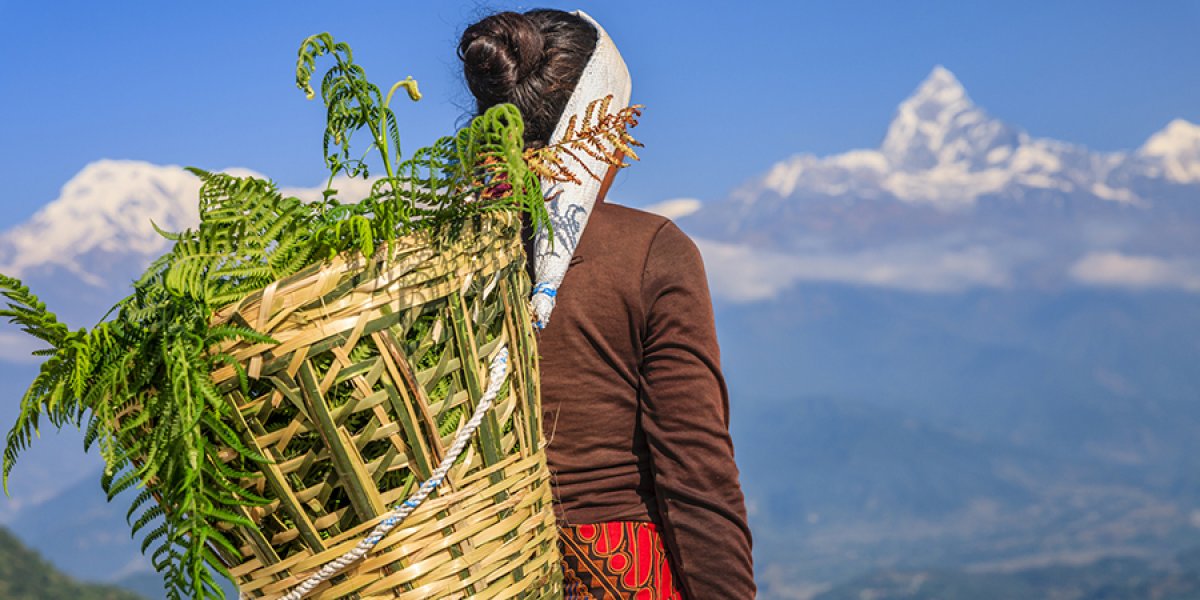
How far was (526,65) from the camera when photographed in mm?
1538

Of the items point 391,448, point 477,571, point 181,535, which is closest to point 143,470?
point 181,535

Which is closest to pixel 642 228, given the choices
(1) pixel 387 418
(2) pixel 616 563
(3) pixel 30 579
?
(2) pixel 616 563

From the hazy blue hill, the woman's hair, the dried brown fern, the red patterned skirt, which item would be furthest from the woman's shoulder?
the hazy blue hill

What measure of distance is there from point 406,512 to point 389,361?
154mm

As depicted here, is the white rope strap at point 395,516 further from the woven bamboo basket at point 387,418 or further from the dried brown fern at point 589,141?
the dried brown fern at point 589,141

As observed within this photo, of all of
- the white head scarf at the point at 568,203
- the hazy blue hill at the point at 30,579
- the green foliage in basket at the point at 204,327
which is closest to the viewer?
the green foliage in basket at the point at 204,327

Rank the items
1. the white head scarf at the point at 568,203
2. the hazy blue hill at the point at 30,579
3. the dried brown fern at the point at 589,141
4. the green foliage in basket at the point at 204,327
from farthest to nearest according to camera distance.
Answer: the hazy blue hill at the point at 30,579
the white head scarf at the point at 568,203
the dried brown fern at the point at 589,141
the green foliage in basket at the point at 204,327

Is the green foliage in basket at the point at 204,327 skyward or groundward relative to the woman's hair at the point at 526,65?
groundward

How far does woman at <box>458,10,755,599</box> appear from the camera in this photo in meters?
1.49

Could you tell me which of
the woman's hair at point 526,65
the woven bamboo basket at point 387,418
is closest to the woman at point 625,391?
the woman's hair at point 526,65

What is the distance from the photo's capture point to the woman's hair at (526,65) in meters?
1.54

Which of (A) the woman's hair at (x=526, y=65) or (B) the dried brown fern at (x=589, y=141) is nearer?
(B) the dried brown fern at (x=589, y=141)

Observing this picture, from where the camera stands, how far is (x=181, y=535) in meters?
0.95

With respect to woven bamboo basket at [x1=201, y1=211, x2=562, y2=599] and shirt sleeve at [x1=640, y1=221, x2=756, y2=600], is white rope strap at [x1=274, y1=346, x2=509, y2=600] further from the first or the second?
shirt sleeve at [x1=640, y1=221, x2=756, y2=600]
